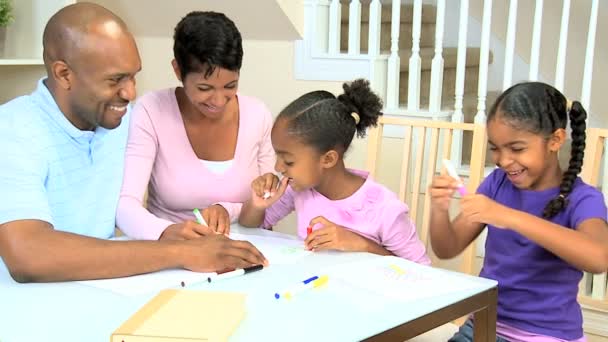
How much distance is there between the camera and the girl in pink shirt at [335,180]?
160 cm

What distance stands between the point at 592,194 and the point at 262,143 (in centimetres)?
84

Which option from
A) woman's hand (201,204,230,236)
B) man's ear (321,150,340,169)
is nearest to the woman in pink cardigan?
woman's hand (201,204,230,236)

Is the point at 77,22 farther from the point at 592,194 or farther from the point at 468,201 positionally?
the point at 592,194

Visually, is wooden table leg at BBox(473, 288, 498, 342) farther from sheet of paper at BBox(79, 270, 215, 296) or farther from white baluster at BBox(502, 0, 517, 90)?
white baluster at BBox(502, 0, 517, 90)

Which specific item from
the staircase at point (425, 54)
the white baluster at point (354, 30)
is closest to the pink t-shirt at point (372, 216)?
the white baluster at point (354, 30)

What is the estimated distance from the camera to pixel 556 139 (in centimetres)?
146

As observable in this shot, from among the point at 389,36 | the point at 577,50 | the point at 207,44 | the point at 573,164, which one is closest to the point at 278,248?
the point at 207,44

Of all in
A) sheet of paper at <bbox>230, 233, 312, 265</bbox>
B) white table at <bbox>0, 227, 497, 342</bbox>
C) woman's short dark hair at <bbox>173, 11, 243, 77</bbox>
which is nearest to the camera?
white table at <bbox>0, 227, 497, 342</bbox>

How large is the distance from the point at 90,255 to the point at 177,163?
0.57 metres

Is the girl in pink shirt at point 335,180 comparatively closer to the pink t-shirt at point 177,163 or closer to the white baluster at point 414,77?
the pink t-shirt at point 177,163

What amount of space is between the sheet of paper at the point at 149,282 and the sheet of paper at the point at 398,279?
0.25 meters

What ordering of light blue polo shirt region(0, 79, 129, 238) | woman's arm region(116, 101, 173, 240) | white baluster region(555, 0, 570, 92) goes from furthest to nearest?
white baluster region(555, 0, 570, 92), woman's arm region(116, 101, 173, 240), light blue polo shirt region(0, 79, 129, 238)

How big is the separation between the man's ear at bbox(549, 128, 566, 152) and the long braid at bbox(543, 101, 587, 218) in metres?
0.05

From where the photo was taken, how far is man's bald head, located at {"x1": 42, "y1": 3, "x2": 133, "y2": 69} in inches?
53.8
